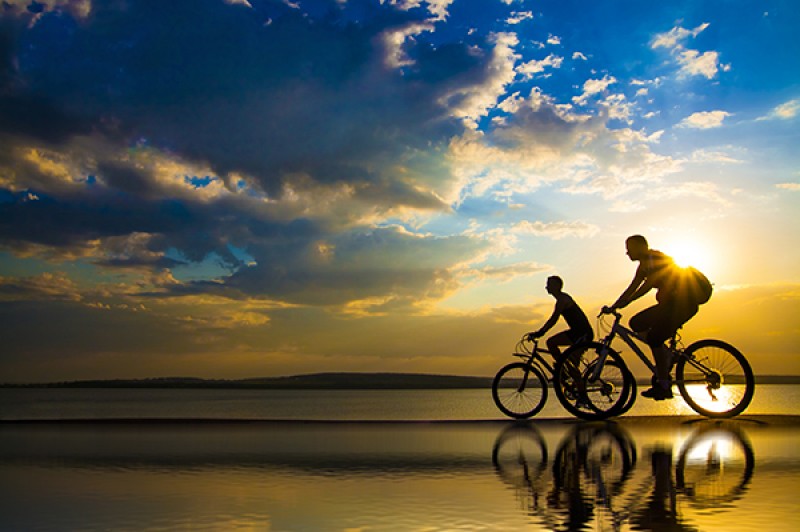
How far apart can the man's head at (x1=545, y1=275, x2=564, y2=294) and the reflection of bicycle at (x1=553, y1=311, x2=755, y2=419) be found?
3.91ft

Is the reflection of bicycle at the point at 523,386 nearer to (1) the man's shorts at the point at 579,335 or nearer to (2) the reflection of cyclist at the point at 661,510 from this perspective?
(1) the man's shorts at the point at 579,335

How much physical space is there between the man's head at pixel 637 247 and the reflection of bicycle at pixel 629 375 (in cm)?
113

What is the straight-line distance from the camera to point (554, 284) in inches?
558

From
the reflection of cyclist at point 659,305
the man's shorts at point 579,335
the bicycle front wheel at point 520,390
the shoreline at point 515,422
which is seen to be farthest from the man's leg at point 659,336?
the bicycle front wheel at point 520,390

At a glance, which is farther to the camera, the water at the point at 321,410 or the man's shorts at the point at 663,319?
the water at the point at 321,410

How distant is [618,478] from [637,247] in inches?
261

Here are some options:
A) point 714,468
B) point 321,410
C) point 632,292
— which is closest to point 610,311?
point 632,292

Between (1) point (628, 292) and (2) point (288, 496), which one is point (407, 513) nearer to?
(2) point (288, 496)

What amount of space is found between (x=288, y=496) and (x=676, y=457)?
4.86m

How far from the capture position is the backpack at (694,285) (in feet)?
41.8

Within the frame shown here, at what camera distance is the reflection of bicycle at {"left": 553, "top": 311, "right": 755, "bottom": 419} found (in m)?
13.0

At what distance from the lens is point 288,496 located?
6742 mm

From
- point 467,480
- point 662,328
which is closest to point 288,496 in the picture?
point 467,480

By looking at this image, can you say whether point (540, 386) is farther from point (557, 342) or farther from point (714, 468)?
point (714, 468)
